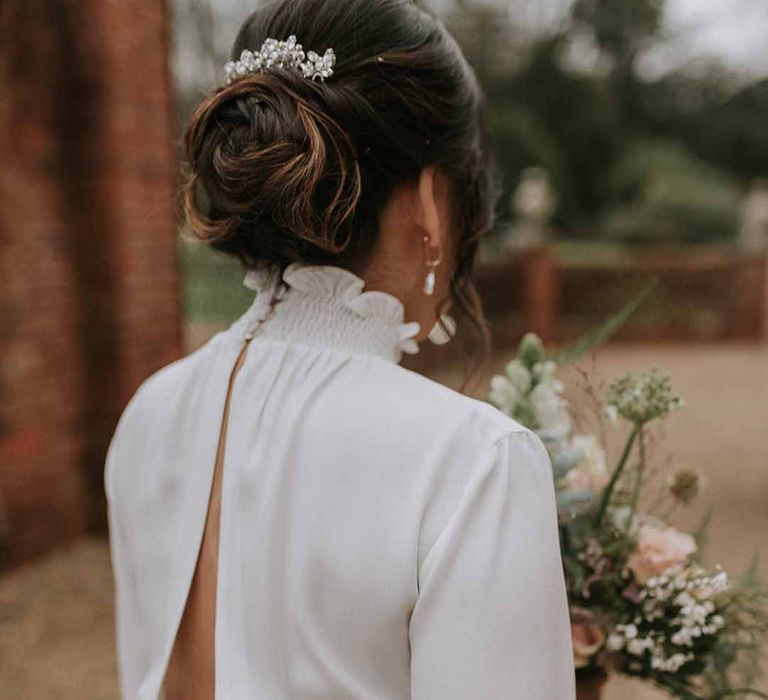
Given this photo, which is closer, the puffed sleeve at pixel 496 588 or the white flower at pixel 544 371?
the puffed sleeve at pixel 496 588

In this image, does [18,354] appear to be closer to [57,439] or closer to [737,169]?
[57,439]

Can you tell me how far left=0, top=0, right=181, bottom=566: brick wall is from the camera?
3.96 metres

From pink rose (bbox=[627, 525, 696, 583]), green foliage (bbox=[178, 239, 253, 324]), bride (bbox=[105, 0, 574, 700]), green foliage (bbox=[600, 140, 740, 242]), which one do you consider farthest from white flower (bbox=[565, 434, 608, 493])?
green foliage (bbox=[600, 140, 740, 242])

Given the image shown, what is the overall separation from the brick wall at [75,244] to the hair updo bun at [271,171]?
10.6 ft

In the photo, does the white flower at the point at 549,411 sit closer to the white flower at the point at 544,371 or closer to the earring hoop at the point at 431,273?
the white flower at the point at 544,371

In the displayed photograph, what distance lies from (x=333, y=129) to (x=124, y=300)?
365cm

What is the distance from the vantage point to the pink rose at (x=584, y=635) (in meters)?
1.23

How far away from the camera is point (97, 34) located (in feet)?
13.5

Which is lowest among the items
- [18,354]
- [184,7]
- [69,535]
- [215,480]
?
[69,535]

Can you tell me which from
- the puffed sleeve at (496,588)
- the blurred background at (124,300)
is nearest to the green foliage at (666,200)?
the blurred background at (124,300)

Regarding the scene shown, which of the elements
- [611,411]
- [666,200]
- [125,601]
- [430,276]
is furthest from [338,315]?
[666,200]

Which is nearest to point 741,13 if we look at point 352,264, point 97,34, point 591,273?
point 591,273

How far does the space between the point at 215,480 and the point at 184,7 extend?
1089 cm

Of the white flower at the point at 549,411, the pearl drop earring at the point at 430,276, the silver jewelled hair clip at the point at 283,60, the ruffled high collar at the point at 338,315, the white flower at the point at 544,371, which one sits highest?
the silver jewelled hair clip at the point at 283,60
